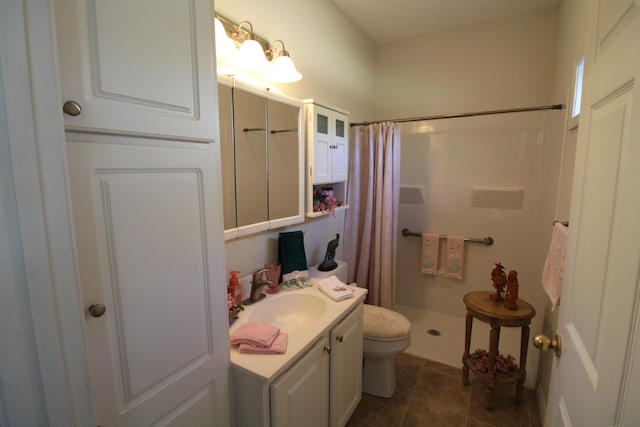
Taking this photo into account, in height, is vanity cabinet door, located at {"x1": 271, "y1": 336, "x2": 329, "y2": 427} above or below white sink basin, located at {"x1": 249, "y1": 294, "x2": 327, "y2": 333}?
below

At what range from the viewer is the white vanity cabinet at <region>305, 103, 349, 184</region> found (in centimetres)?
195

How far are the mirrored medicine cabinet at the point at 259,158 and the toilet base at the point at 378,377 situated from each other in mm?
1071

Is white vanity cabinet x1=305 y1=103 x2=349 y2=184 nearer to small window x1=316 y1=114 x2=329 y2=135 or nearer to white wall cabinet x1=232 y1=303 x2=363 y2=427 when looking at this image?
small window x1=316 y1=114 x2=329 y2=135

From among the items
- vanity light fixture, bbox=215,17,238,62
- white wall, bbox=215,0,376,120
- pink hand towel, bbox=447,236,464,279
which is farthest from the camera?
pink hand towel, bbox=447,236,464,279

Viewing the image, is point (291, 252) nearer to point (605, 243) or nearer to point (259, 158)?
point (259, 158)

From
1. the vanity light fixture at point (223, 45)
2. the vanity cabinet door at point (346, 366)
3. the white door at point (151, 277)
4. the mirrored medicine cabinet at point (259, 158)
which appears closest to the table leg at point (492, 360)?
the vanity cabinet door at point (346, 366)

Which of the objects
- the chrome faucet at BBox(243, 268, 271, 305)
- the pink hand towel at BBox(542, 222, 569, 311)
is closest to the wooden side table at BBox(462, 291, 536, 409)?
the pink hand towel at BBox(542, 222, 569, 311)

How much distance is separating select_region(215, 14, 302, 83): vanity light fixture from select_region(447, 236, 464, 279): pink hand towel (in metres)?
2.14

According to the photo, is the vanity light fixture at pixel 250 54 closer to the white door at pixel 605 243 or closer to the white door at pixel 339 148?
the white door at pixel 339 148

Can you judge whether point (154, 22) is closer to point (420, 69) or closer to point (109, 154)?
point (109, 154)

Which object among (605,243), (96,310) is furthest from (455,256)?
(96,310)

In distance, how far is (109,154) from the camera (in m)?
0.72

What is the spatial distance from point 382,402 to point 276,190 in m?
1.52

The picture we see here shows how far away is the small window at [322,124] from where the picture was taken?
6.56 feet
